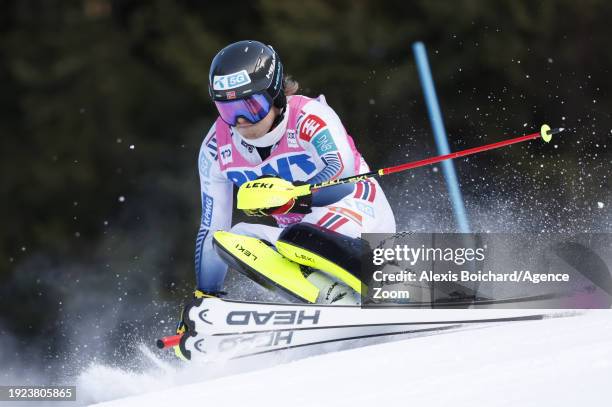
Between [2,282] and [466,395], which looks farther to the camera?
[2,282]

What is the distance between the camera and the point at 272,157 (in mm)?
5055

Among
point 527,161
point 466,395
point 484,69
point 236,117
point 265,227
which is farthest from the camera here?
point 484,69

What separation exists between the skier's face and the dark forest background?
7.01ft

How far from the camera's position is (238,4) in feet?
42.9

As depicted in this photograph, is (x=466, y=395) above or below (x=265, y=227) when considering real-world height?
below

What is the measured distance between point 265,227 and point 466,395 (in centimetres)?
204

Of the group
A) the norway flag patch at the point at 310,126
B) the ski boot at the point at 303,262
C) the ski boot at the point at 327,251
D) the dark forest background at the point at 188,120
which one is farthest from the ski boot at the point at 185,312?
the dark forest background at the point at 188,120

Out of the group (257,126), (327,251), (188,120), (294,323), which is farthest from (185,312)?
(188,120)

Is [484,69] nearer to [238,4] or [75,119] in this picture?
[238,4]

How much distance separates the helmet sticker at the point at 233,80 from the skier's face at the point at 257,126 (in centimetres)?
16

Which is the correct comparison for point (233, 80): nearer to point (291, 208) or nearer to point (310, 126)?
point (310, 126)

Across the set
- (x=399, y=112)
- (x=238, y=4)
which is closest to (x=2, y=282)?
(x=238, y=4)

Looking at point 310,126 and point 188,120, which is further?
point 188,120

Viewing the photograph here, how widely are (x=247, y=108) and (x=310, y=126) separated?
Answer: 0.28 m
